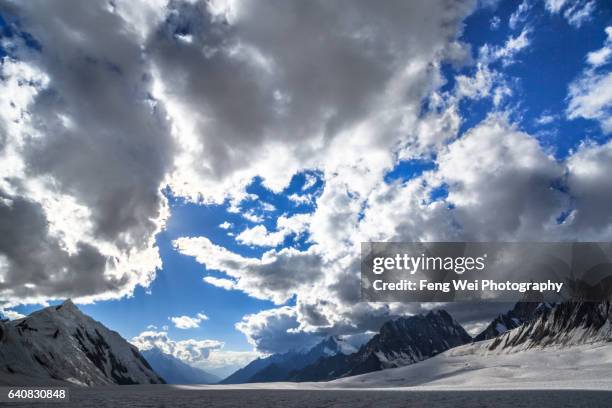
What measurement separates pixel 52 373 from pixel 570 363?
252 m

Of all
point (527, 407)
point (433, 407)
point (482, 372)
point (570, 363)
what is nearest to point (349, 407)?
point (433, 407)

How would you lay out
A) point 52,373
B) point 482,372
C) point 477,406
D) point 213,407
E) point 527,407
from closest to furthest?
point 527,407 < point 477,406 < point 213,407 < point 482,372 < point 52,373

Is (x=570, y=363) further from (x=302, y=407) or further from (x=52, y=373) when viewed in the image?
(x=52, y=373)

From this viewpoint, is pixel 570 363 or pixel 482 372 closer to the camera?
pixel 482 372

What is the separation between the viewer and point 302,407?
1630 inches

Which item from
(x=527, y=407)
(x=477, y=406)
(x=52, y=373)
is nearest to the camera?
(x=527, y=407)

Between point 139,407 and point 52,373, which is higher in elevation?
point 139,407

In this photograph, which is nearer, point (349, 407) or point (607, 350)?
point (349, 407)

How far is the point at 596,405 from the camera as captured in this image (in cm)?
3684

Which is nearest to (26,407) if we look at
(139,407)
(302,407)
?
(139,407)

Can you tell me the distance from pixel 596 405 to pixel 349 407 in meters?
23.7

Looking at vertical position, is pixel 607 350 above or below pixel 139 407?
below

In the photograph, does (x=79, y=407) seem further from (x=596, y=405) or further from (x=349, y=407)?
(x=596, y=405)

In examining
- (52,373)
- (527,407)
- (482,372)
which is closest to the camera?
(527,407)
